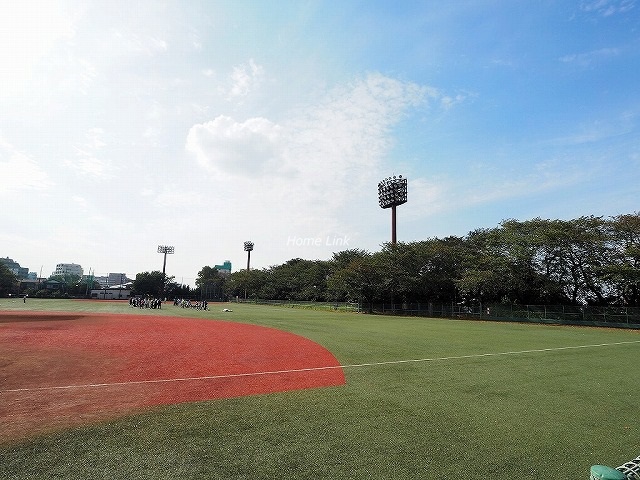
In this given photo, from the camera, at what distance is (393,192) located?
6594 centimetres

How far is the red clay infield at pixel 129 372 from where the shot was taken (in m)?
7.48

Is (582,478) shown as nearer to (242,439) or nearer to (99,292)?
(242,439)

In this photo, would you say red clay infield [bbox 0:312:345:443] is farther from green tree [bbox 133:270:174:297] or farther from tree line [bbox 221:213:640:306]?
green tree [bbox 133:270:174:297]

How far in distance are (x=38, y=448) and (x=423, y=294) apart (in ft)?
160

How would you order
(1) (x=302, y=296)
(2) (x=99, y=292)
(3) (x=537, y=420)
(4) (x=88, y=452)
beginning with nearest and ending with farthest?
1. (4) (x=88, y=452)
2. (3) (x=537, y=420)
3. (1) (x=302, y=296)
4. (2) (x=99, y=292)

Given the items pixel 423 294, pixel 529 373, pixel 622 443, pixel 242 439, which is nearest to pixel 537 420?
pixel 622 443

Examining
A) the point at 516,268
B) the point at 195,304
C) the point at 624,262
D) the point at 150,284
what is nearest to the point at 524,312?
the point at 516,268

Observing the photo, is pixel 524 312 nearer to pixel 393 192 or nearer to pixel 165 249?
pixel 393 192

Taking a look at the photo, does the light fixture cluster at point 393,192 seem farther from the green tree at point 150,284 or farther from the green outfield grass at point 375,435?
the green tree at point 150,284

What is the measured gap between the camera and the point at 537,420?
6859mm

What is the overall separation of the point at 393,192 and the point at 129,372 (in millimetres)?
59705

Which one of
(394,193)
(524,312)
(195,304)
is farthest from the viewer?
(394,193)

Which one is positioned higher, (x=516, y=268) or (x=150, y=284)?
(x=516, y=268)

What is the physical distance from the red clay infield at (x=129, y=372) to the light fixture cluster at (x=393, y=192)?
50.6 metres
